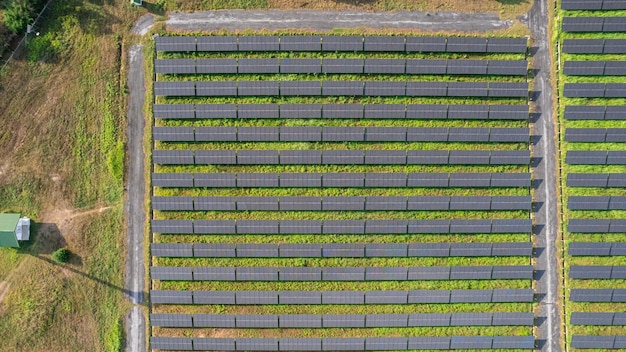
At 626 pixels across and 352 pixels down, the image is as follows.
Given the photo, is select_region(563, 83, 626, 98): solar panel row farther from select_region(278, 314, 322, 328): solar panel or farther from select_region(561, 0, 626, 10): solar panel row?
select_region(278, 314, 322, 328): solar panel

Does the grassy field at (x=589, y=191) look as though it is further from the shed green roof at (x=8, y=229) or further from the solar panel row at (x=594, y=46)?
the shed green roof at (x=8, y=229)

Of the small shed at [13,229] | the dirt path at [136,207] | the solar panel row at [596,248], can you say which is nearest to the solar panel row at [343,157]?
the dirt path at [136,207]

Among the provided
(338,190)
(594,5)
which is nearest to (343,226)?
(338,190)

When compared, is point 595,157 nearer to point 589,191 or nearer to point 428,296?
point 589,191

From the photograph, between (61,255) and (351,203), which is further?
(351,203)

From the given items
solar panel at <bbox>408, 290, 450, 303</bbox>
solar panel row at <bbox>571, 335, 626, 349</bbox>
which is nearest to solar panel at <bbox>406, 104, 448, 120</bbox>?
solar panel at <bbox>408, 290, 450, 303</bbox>

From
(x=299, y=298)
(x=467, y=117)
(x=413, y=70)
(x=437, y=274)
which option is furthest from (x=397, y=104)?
(x=299, y=298)
